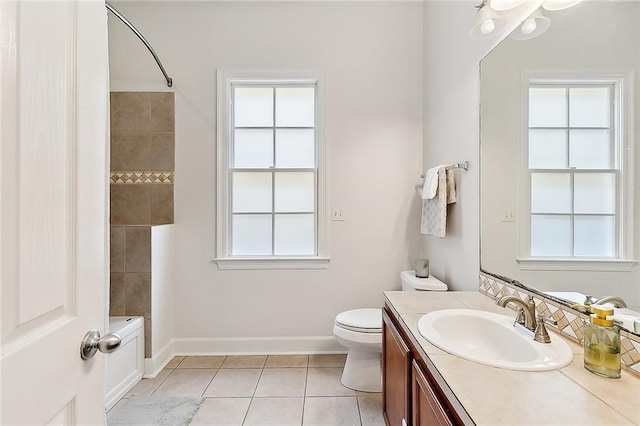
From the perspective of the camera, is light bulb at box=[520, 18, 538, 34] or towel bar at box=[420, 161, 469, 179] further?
towel bar at box=[420, 161, 469, 179]

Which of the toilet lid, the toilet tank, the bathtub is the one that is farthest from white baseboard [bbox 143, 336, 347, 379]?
the toilet tank

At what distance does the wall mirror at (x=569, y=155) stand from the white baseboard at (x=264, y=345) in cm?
154

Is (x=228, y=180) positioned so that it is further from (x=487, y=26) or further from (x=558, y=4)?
(x=558, y=4)

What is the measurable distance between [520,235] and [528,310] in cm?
39

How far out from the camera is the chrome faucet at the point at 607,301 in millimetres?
893

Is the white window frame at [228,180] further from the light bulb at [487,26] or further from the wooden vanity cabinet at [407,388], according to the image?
the light bulb at [487,26]

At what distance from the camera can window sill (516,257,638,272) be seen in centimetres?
91

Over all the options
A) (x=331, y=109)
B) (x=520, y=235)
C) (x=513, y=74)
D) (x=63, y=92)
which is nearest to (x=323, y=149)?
(x=331, y=109)

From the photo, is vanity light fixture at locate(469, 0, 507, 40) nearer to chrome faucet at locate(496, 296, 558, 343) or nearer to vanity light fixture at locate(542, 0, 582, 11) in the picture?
vanity light fixture at locate(542, 0, 582, 11)

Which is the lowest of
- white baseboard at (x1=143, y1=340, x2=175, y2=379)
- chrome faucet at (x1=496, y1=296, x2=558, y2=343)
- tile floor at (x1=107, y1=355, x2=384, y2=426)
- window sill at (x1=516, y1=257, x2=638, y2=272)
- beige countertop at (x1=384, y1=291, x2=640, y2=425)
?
tile floor at (x1=107, y1=355, x2=384, y2=426)

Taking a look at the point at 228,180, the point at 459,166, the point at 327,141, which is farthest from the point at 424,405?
the point at 228,180

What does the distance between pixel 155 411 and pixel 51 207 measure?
5.75 feet

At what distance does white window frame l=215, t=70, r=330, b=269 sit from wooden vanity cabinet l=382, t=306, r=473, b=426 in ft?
3.63

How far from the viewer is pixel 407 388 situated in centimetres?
114
